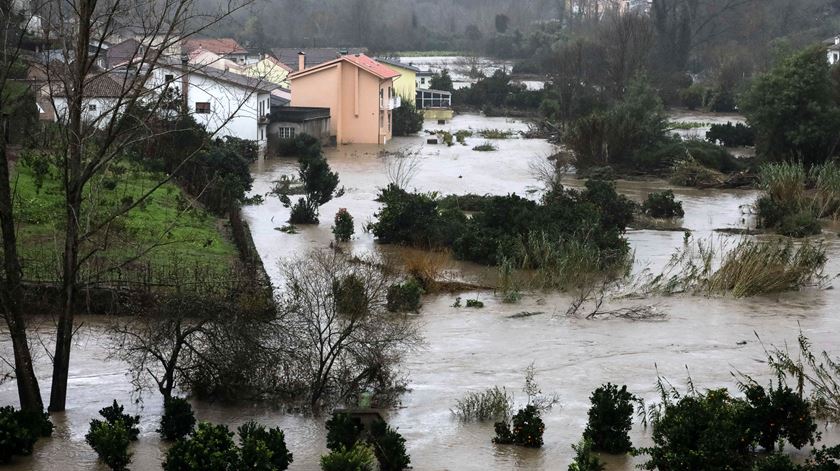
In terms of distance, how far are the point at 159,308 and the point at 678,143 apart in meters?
33.1

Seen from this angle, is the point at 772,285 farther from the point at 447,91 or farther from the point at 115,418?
the point at 447,91

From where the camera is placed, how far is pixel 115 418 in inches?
553

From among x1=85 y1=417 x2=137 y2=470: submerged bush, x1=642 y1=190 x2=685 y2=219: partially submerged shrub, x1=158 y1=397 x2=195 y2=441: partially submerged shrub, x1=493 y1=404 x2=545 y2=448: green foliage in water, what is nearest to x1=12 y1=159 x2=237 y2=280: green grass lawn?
x1=158 y1=397 x2=195 y2=441: partially submerged shrub

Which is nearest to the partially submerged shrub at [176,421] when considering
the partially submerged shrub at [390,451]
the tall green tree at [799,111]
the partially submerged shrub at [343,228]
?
the partially submerged shrub at [390,451]

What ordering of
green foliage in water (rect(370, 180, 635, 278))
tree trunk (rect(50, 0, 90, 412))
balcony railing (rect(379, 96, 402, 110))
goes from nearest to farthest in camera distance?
tree trunk (rect(50, 0, 90, 412)), green foliage in water (rect(370, 180, 635, 278)), balcony railing (rect(379, 96, 402, 110))

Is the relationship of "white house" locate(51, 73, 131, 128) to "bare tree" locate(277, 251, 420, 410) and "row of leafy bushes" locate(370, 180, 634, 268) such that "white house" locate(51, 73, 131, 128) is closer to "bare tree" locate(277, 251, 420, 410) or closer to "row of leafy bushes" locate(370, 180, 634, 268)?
"bare tree" locate(277, 251, 420, 410)

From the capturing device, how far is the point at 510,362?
1844 centimetres

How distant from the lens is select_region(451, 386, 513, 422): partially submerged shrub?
50.0 ft

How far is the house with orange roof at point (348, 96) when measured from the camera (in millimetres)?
55562

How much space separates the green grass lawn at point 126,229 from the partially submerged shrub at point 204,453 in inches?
255

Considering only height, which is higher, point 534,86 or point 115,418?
point 534,86

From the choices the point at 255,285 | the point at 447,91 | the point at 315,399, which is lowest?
the point at 315,399

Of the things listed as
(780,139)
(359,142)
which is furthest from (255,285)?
(359,142)

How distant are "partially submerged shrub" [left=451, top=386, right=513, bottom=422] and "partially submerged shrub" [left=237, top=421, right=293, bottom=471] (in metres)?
3.12
